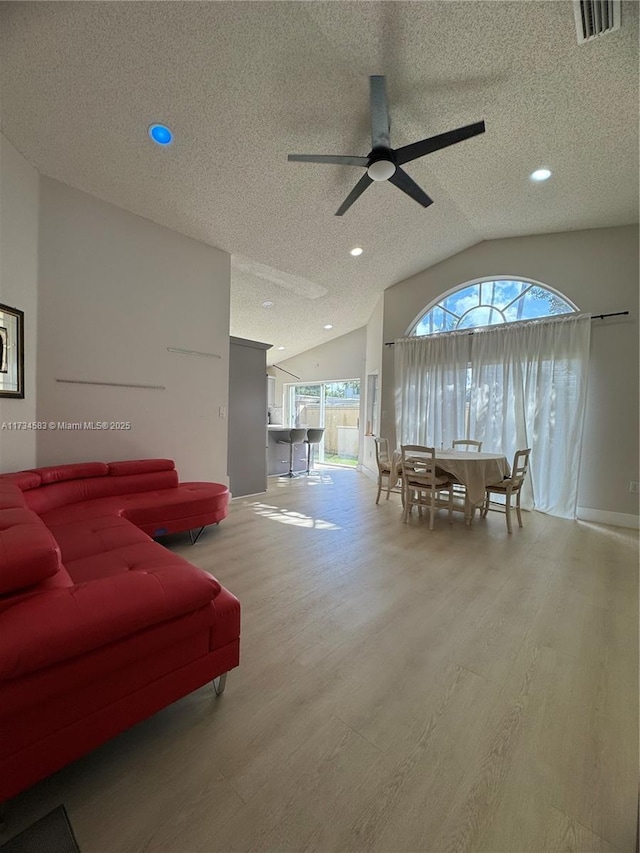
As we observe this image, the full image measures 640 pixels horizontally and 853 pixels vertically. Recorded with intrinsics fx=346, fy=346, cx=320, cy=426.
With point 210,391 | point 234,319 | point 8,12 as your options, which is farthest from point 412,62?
point 234,319

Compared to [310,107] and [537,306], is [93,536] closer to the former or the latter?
[310,107]

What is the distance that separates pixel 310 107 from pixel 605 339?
13.2 feet

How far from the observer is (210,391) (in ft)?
14.7

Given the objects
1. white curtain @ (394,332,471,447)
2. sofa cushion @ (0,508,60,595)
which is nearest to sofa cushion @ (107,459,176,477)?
sofa cushion @ (0,508,60,595)

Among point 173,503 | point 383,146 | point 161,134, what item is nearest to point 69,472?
point 173,503

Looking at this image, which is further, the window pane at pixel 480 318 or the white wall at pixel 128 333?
the window pane at pixel 480 318

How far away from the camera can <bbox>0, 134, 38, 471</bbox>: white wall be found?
108 inches

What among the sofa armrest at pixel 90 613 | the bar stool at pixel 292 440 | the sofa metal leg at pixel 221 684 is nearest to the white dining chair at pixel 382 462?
the bar stool at pixel 292 440

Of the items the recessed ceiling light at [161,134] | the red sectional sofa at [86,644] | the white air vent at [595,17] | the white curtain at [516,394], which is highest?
the white air vent at [595,17]

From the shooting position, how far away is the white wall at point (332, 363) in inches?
317

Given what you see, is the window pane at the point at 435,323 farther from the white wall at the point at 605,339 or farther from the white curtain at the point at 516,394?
the white wall at the point at 605,339

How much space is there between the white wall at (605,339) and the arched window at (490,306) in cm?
16

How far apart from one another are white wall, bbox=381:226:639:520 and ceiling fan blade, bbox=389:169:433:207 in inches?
98.9

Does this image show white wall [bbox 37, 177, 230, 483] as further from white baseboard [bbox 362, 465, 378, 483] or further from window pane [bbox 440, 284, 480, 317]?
window pane [bbox 440, 284, 480, 317]
